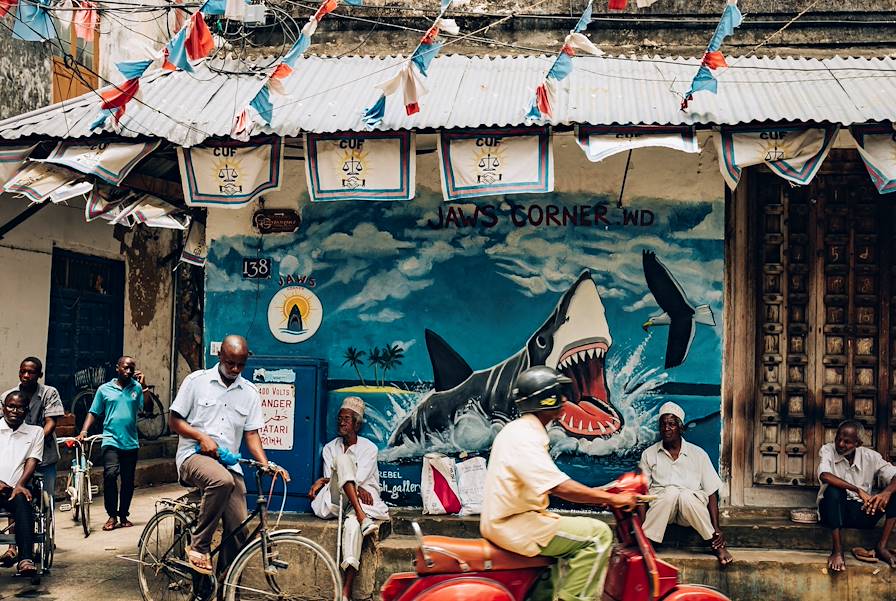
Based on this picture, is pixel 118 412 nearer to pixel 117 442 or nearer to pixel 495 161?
pixel 117 442

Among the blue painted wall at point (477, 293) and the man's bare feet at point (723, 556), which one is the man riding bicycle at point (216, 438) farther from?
the man's bare feet at point (723, 556)

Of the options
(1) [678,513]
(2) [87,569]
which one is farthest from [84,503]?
(1) [678,513]

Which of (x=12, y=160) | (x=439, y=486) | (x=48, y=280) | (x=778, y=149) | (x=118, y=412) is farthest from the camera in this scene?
(x=48, y=280)

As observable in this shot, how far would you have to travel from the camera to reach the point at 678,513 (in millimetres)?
7180

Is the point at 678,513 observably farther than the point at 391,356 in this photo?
No

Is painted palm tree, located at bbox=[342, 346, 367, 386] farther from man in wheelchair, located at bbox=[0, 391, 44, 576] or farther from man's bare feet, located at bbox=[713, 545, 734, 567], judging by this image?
man's bare feet, located at bbox=[713, 545, 734, 567]

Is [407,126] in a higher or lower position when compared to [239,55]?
lower

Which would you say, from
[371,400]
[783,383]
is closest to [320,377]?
[371,400]

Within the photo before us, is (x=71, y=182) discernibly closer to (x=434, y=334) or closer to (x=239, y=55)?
(x=239, y=55)

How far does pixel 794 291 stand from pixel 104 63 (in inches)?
417

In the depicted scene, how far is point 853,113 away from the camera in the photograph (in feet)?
22.7

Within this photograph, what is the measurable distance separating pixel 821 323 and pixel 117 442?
22.8 ft

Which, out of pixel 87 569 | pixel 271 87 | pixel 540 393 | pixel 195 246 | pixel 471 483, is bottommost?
pixel 87 569

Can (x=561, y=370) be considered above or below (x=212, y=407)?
above
